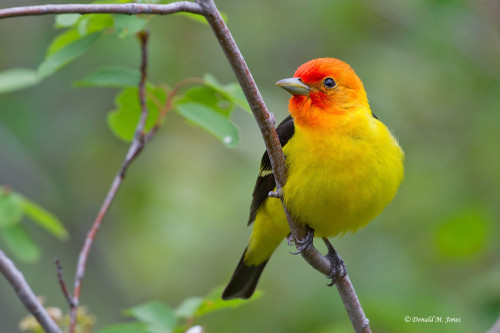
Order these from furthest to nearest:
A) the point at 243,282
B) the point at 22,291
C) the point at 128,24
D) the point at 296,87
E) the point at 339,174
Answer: the point at 243,282 → the point at 296,87 → the point at 339,174 → the point at 128,24 → the point at 22,291

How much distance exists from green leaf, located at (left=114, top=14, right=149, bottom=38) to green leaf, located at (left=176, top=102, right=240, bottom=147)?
1.54 feet

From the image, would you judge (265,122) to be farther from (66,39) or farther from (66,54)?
(66,39)

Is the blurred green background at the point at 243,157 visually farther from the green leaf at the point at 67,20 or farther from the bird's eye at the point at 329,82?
the green leaf at the point at 67,20

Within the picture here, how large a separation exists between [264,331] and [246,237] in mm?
1135

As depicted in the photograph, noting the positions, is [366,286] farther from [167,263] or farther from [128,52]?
[128,52]

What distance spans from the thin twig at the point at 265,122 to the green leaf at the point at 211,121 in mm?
520

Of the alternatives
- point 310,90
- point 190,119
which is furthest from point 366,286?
point 190,119

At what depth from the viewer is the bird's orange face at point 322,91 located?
3395 millimetres

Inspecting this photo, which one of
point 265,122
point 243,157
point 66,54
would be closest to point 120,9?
point 265,122

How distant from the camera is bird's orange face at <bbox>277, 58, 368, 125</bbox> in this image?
3.39 m

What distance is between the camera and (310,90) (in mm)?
3471

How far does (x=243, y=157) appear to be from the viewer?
19.8 ft

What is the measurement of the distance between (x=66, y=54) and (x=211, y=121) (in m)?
0.73

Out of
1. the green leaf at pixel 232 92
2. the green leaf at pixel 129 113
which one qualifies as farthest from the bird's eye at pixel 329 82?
the green leaf at pixel 129 113
